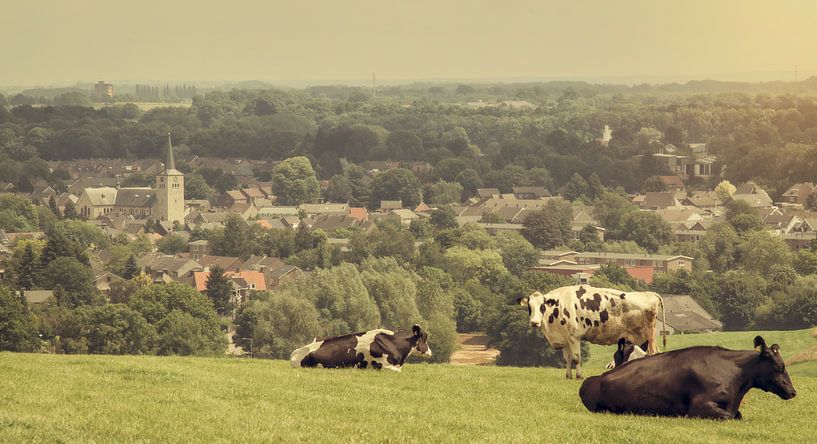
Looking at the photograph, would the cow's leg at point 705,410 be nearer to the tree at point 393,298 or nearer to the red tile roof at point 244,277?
the tree at point 393,298

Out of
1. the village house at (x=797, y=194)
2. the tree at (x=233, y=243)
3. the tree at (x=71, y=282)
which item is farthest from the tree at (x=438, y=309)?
the village house at (x=797, y=194)

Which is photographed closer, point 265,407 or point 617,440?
point 617,440

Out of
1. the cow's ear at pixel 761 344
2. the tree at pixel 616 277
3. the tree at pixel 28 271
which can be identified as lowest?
the tree at pixel 28 271

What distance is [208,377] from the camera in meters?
15.2

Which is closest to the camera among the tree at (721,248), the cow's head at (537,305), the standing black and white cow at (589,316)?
the cow's head at (537,305)

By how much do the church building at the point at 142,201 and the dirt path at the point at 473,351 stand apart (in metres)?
83.0

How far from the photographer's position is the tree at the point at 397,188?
157125 millimetres

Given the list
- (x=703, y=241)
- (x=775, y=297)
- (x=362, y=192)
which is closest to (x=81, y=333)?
(x=775, y=297)

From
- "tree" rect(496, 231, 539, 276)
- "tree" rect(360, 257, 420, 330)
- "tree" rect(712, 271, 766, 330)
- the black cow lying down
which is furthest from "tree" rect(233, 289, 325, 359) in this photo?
the black cow lying down

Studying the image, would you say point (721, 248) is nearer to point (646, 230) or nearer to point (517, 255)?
point (646, 230)

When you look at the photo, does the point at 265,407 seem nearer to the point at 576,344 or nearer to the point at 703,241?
the point at 576,344

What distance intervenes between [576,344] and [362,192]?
15097cm

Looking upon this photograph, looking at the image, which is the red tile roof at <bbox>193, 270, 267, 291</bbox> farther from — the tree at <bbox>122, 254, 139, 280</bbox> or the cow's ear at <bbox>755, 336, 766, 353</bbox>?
the cow's ear at <bbox>755, 336, 766, 353</bbox>

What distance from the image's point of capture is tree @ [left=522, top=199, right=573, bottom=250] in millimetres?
118012
